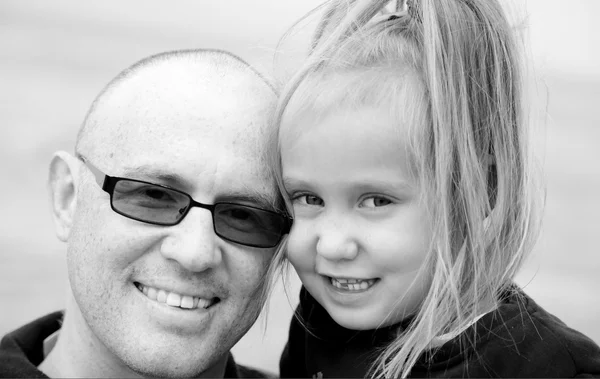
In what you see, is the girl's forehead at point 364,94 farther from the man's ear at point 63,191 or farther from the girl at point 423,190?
the man's ear at point 63,191

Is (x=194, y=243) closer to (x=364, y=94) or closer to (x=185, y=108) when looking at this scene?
(x=185, y=108)

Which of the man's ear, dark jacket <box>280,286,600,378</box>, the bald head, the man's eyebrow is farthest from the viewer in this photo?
the man's ear

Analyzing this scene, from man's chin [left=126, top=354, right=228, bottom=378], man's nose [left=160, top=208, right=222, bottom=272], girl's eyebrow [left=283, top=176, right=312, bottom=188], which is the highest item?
girl's eyebrow [left=283, top=176, right=312, bottom=188]

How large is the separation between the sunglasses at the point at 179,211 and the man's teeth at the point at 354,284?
365 mm

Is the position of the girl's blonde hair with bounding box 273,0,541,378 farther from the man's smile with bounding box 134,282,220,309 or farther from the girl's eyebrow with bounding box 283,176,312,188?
the man's smile with bounding box 134,282,220,309

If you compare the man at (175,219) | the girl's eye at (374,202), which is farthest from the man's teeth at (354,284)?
the man at (175,219)

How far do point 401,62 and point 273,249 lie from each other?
34.0 inches

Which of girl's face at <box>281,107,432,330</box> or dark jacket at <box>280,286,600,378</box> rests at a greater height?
girl's face at <box>281,107,432,330</box>

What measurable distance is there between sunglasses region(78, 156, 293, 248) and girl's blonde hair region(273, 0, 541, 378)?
314 millimetres

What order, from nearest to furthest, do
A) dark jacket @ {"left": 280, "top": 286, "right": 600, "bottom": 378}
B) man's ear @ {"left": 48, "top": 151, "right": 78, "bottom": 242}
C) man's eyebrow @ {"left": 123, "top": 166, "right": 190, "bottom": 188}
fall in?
dark jacket @ {"left": 280, "top": 286, "right": 600, "bottom": 378}
man's eyebrow @ {"left": 123, "top": 166, "right": 190, "bottom": 188}
man's ear @ {"left": 48, "top": 151, "right": 78, "bottom": 242}

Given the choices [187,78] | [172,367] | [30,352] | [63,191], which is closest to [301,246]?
[172,367]

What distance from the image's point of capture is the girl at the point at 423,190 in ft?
9.53

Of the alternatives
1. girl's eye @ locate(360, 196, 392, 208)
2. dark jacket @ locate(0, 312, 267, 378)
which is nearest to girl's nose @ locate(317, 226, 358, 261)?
girl's eye @ locate(360, 196, 392, 208)

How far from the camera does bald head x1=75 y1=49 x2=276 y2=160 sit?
3.37 metres
